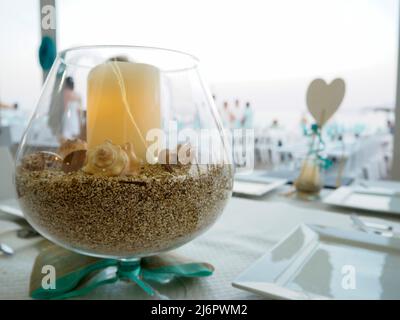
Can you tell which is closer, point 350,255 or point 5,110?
point 350,255

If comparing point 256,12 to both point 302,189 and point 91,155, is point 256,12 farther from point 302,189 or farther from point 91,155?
point 91,155

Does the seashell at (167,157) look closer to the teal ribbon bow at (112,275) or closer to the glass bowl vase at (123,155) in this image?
the glass bowl vase at (123,155)

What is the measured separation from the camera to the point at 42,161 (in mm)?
351

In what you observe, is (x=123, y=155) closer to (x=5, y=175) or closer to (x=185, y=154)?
(x=185, y=154)

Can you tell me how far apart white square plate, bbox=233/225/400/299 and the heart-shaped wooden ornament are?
1.65 feet

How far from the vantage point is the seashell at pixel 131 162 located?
0.31 meters

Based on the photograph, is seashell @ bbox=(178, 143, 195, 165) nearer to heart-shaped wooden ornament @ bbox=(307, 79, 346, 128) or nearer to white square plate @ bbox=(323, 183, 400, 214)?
white square plate @ bbox=(323, 183, 400, 214)

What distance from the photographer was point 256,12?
10.4ft

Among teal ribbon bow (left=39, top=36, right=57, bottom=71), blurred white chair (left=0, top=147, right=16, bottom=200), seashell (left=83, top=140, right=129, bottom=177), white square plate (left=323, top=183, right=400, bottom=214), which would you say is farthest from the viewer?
blurred white chair (left=0, top=147, right=16, bottom=200)

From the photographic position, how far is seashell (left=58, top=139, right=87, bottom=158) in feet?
1.09

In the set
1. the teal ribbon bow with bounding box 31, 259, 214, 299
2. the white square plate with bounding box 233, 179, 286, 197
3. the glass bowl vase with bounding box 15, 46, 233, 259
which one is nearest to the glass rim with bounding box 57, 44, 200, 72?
the glass bowl vase with bounding box 15, 46, 233, 259

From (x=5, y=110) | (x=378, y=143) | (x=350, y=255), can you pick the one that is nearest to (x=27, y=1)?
(x=5, y=110)

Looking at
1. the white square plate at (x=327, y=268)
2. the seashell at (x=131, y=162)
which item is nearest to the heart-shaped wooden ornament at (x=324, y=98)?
the white square plate at (x=327, y=268)
